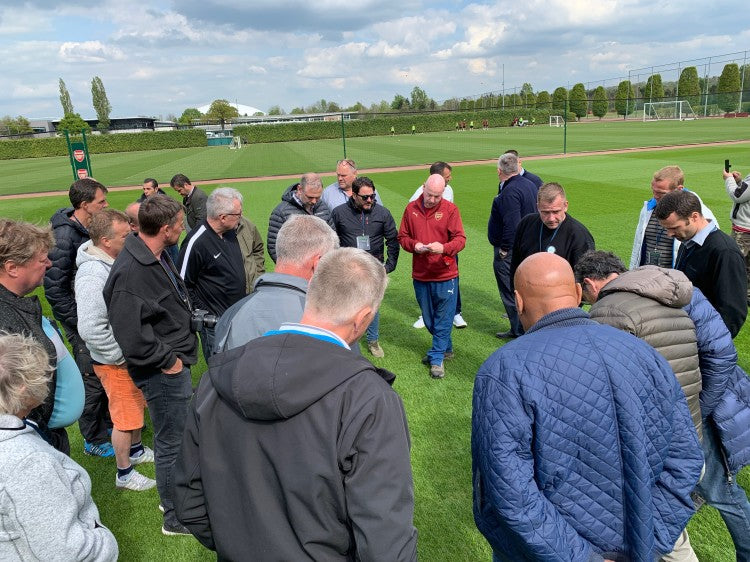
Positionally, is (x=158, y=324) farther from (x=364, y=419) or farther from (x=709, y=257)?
(x=709, y=257)

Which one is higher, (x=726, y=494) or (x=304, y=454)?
(x=304, y=454)

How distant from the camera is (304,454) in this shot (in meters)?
1.57

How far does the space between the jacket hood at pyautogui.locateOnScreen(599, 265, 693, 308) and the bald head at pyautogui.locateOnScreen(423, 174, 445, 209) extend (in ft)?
10.3

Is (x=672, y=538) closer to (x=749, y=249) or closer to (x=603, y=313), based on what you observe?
(x=603, y=313)

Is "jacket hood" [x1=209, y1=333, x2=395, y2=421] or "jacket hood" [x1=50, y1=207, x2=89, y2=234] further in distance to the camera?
"jacket hood" [x1=50, y1=207, x2=89, y2=234]

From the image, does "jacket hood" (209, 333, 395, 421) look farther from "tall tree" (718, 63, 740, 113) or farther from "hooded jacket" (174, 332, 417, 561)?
"tall tree" (718, 63, 740, 113)

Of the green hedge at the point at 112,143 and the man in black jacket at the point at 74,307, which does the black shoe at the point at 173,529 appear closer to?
the man in black jacket at the point at 74,307

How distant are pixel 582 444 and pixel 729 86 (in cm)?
6843

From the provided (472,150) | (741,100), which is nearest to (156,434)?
(472,150)

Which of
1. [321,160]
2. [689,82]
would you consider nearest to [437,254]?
[321,160]

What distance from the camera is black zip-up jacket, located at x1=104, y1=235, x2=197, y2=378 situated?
3.21m

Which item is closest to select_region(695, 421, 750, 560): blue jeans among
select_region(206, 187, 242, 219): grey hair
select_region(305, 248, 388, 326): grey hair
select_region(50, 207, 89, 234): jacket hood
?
select_region(305, 248, 388, 326): grey hair

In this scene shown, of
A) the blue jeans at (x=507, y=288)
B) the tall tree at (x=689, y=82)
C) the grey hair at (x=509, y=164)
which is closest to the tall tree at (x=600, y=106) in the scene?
the tall tree at (x=689, y=82)

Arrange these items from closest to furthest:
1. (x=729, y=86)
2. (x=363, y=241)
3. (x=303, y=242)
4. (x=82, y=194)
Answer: (x=303, y=242)
(x=82, y=194)
(x=363, y=241)
(x=729, y=86)
